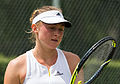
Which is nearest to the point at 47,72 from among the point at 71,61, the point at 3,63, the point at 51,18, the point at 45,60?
the point at 45,60

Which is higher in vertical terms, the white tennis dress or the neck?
the neck

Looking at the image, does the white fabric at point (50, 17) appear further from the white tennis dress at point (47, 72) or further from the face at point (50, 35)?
the white tennis dress at point (47, 72)

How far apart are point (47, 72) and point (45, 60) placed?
0.12m

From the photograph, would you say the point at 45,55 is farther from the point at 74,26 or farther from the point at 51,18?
the point at 74,26

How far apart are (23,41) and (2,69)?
488 millimetres

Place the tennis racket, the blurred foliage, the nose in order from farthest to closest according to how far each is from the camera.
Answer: the blurred foliage
the tennis racket
the nose

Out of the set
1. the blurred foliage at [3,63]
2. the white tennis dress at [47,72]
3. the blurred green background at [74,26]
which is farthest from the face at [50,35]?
the blurred foliage at [3,63]

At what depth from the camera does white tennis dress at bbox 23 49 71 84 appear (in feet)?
6.39

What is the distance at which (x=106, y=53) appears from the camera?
2.38 m

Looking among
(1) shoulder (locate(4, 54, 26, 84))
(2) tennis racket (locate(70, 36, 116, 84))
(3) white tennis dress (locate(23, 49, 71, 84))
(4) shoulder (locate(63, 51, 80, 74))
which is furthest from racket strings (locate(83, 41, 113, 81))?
(1) shoulder (locate(4, 54, 26, 84))

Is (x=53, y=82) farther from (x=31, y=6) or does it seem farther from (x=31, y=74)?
(x=31, y=6)

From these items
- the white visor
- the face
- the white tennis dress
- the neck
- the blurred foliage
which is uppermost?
the white visor

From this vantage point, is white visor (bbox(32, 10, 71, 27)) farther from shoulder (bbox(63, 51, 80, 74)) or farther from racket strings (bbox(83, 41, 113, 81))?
racket strings (bbox(83, 41, 113, 81))

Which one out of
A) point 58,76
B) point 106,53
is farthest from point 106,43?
point 58,76
